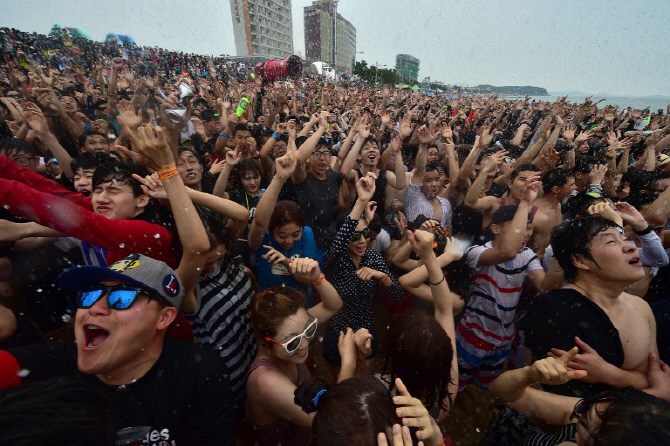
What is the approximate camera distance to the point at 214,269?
206cm

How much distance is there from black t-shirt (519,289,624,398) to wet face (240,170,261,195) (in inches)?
122

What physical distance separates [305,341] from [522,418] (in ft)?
4.80

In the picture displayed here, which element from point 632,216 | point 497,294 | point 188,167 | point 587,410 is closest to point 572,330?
point 587,410

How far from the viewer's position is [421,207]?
4062 mm

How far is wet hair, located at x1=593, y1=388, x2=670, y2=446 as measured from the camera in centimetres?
99

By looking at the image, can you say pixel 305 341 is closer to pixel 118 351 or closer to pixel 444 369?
pixel 444 369

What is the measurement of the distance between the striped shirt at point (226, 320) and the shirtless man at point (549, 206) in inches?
131

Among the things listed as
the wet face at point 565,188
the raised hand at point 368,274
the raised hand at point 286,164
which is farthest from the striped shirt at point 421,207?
the raised hand at point 286,164

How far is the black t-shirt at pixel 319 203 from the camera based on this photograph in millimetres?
3750

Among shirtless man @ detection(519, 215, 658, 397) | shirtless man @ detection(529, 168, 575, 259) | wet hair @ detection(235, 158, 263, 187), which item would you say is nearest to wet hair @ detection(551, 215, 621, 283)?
shirtless man @ detection(519, 215, 658, 397)

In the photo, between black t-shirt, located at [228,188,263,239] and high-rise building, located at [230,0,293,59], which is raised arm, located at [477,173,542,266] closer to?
black t-shirt, located at [228,188,263,239]

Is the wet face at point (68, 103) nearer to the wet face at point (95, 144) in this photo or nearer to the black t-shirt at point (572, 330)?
the wet face at point (95, 144)

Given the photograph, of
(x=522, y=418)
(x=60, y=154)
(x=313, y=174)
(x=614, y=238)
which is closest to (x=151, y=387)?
(x=522, y=418)

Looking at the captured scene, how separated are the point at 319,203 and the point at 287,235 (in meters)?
1.33
